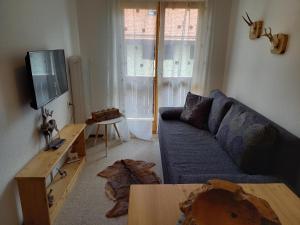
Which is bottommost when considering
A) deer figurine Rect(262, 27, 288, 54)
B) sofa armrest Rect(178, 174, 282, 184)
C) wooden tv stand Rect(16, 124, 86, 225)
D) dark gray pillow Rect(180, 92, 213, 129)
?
wooden tv stand Rect(16, 124, 86, 225)

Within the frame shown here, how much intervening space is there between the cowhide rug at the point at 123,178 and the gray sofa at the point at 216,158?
1.53ft

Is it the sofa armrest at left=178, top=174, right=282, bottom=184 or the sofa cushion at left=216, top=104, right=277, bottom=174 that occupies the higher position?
the sofa cushion at left=216, top=104, right=277, bottom=174

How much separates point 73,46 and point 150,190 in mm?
2772

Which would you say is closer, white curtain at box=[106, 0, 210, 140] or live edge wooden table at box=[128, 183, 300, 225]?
live edge wooden table at box=[128, 183, 300, 225]

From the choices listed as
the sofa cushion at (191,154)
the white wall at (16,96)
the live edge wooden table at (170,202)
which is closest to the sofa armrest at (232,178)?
the sofa cushion at (191,154)

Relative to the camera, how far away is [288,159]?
1.68 meters

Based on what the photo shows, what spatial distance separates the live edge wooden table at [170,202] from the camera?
0.94 meters

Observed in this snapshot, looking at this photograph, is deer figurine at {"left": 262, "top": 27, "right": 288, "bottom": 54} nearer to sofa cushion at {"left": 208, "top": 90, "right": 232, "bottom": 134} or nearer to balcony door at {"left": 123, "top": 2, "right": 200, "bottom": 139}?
sofa cushion at {"left": 208, "top": 90, "right": 232, "bottom": 134}

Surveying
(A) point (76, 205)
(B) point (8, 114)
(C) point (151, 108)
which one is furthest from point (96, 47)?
(A) point (76, 205)

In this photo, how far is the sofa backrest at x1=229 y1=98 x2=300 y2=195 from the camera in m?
1.64

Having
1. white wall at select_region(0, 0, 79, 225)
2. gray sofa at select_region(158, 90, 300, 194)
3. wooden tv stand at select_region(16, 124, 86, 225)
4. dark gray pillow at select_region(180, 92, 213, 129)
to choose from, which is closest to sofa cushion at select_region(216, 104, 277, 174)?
gray sofa at select_region(158, 90, 300, 194)

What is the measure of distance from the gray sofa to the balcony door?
974mm

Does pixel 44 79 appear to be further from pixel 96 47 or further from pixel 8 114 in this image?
pixel 96 47

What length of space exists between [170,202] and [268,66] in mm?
1902
